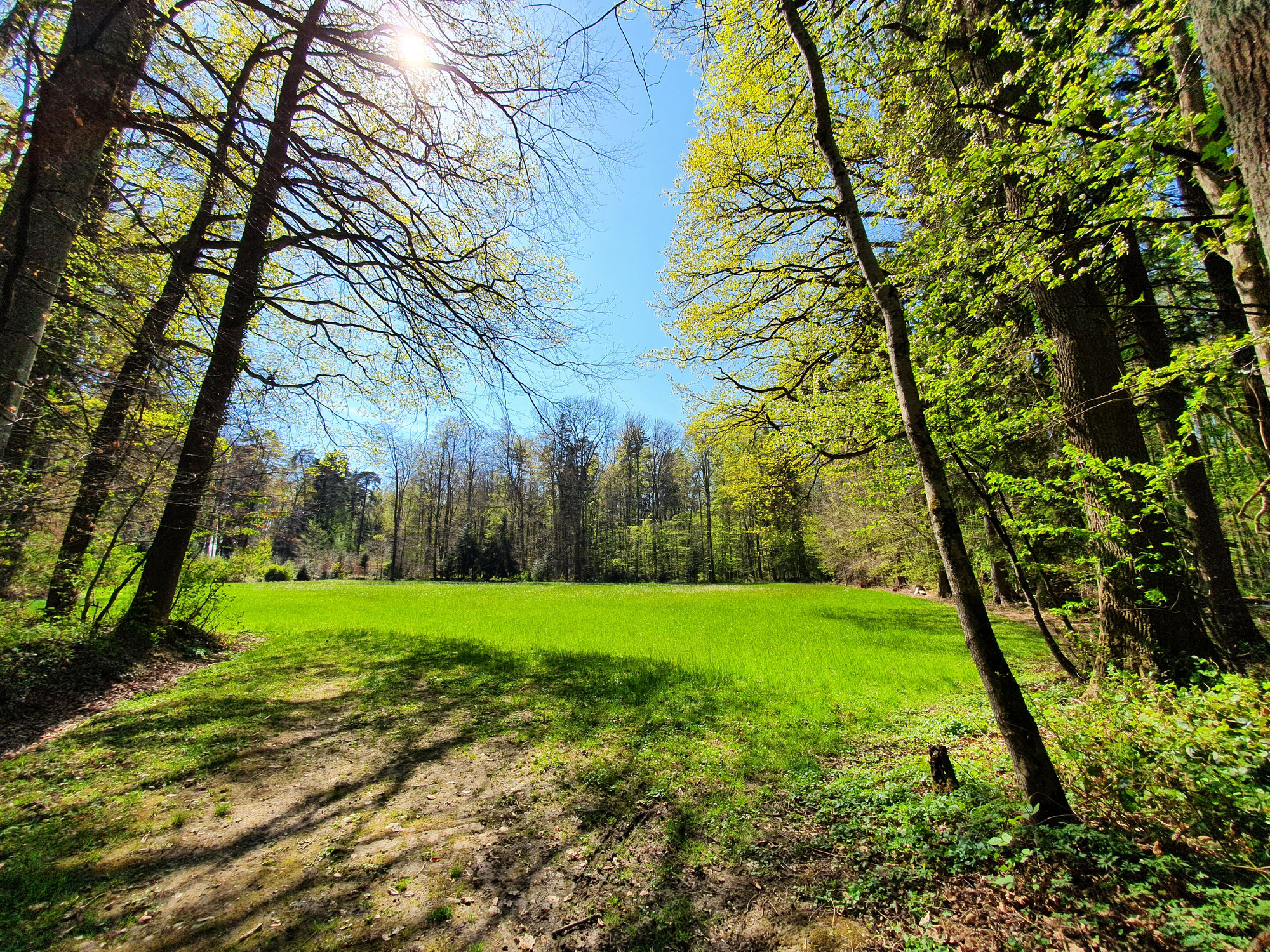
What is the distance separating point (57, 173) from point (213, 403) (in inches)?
125

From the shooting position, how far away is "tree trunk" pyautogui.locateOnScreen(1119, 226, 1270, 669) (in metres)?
5.73

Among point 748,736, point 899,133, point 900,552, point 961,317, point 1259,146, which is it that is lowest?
point 748,736

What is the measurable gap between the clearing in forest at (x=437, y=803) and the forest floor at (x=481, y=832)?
0.7 inches

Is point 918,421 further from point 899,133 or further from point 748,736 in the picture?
point 899,133

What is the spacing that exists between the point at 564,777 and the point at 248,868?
2.21 meters

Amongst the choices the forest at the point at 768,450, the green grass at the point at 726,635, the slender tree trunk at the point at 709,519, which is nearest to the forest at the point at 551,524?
the slender tree trunk at the point at 709,519

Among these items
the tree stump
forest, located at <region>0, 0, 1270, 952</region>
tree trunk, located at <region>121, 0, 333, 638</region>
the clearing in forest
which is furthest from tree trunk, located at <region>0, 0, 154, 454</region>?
the tree stump

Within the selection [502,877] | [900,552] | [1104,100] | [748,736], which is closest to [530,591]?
[900,552]

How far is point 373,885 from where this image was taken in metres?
2.57

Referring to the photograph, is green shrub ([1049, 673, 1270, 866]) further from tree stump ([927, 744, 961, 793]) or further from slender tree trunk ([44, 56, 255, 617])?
slender tree trunk ([44, 56, 255, 617])

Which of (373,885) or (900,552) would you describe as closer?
(373,885)

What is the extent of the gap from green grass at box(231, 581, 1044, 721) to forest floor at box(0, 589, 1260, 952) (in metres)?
1.10

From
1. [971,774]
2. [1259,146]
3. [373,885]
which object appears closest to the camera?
[1259,146]

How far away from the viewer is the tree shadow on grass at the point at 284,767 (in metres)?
2.35
